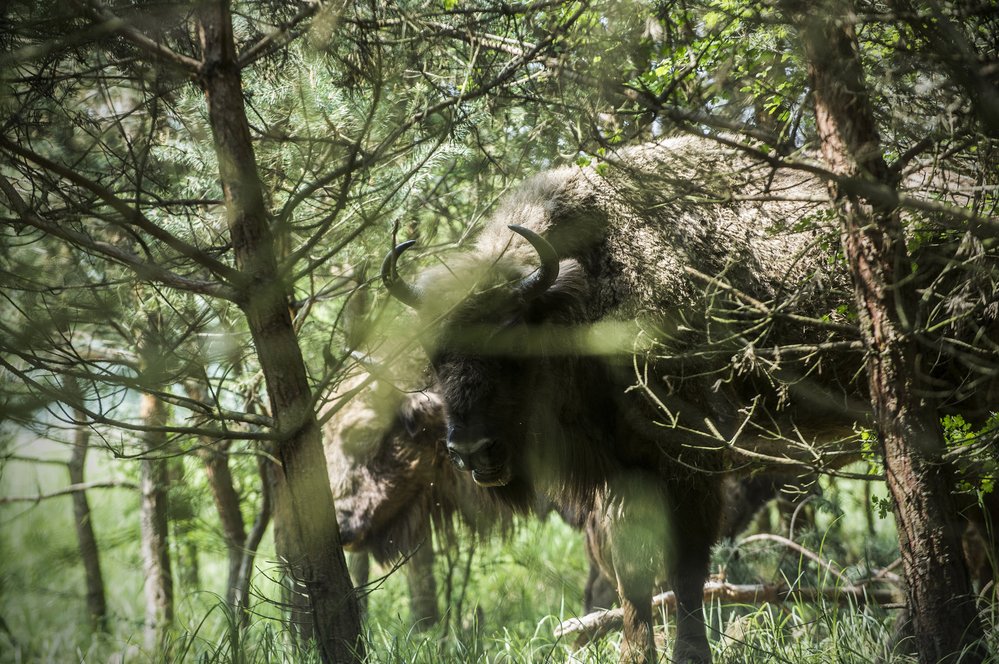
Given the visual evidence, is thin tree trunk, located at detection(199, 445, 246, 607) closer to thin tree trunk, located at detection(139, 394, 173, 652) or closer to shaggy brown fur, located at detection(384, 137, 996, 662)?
thin tree trunk, located at detection(139, 394, 173, 652)

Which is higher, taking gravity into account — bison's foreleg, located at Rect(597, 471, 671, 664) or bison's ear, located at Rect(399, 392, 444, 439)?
bison's ear, located at Rect(399, 392, 444, 439)

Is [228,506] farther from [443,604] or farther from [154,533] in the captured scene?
[443,604]

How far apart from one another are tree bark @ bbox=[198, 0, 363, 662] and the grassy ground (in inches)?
15.2

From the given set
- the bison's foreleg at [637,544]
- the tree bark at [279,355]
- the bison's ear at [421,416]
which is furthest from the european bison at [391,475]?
the tree bark at [279,355]

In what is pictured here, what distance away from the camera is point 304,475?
3396 millimetres

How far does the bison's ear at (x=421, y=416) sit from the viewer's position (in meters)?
6.02

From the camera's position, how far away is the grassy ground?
406 centimetres

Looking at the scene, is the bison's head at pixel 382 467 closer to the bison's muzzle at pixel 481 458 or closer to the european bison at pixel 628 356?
the european bison at pixel 628 356

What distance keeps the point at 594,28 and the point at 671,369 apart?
1.70 m

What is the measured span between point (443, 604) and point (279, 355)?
5830mm

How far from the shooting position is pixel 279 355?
11.0ft

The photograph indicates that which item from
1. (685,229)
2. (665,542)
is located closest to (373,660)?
(665,542)

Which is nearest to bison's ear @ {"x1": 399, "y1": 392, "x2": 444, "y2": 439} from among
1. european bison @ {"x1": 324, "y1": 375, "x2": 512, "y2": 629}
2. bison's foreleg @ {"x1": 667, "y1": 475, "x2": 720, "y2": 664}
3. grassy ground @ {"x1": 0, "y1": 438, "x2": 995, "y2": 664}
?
european bison @ {"x1": 324, "y1": 375, "x2": 512, "y2": 629}

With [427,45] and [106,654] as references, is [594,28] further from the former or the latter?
[106,654]
